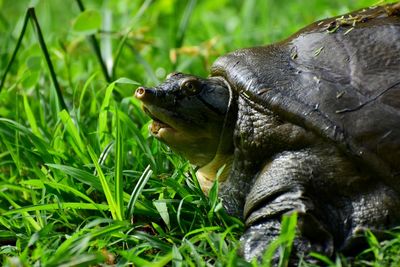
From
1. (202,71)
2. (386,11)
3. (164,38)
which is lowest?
(386,11)

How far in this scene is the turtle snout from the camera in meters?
3.07

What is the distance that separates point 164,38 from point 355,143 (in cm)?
334

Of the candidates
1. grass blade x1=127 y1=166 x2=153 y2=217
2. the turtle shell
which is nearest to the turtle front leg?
the turtle shell

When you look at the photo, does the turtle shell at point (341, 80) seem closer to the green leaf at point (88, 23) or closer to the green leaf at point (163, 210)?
the green leaf at point (163, 210)

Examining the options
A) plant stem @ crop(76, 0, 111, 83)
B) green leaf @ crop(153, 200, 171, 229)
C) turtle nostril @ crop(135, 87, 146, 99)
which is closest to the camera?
green leaf @ crop(153, 200, 171, 229)

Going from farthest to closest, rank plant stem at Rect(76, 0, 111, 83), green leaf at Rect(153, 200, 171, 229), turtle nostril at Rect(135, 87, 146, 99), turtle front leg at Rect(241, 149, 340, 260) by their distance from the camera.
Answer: plant stem at Rect(76, 0, 111, 83) → turtle nostril at Rect(135, 87, 146, 99) → green leaf at Rect(153, 200, 171, 229) → turtle front leg at Rect(241, 149, 340, 260)

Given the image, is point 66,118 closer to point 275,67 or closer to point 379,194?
point 275,67

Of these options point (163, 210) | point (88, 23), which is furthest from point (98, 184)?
point (88, 23)

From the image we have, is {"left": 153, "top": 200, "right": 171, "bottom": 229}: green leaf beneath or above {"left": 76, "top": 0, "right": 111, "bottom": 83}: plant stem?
beneath

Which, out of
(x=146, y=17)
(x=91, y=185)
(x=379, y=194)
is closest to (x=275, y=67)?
(x=379, y=194)

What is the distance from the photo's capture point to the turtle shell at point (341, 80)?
2750mm

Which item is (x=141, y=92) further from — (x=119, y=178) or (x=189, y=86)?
(x=119, y=178)

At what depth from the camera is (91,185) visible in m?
3.10

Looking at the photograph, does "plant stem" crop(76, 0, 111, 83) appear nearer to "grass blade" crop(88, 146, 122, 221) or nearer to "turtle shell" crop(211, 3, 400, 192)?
"turtle shell" crop(211, 3, 400, 192)
